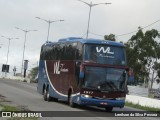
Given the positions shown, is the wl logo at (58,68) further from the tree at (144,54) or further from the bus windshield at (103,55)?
the tree at (144,54)

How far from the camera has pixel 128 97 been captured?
42.9m

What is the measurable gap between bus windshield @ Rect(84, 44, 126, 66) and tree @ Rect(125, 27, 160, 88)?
5106cm

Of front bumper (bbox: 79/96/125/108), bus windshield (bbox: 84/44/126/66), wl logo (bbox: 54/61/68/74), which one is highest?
bus windshield (bbox: 84/44/126/66)

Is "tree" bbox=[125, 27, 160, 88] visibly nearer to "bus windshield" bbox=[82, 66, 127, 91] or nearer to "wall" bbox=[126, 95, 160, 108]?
"wall" bbox=[126, 95, 160, 108]

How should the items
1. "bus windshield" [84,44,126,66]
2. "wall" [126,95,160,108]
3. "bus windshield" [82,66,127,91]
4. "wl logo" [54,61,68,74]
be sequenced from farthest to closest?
"wall" [126,95,160,108] → "wl logo" [54,61,68,74] → "bus windshield" [84,44,126,66] → "bus windshield" [82,66,127,91]

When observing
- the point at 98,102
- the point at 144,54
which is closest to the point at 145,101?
the point at 98,102

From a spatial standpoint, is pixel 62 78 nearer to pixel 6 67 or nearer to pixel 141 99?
pixel 141 99

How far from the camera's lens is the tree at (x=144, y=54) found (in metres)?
77.8

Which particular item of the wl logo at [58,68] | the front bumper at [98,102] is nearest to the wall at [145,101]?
the wl logo at [58,68]

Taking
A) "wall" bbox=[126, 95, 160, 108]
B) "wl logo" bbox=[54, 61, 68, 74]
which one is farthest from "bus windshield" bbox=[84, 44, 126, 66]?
"wall" bbox=[126, 95, 160, 108]

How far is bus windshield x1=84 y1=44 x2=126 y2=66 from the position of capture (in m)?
26.3

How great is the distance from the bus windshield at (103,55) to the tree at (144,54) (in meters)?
51.1

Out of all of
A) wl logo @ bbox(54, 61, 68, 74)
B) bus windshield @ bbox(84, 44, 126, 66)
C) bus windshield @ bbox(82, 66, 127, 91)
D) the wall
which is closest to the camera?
bus windshield @ bbox(82, 66, 127, 91)

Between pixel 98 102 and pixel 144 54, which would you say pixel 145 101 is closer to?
pixel 98 102
